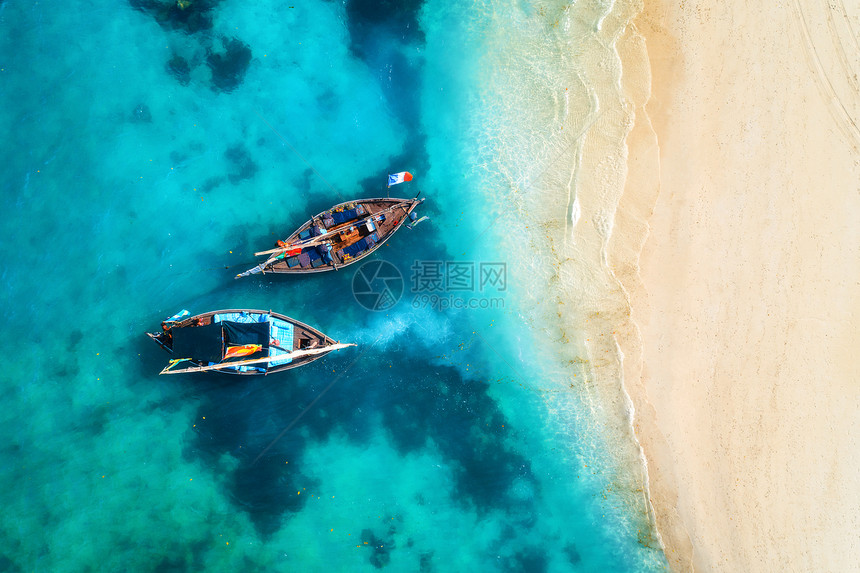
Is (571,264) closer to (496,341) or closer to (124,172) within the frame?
(496,341)

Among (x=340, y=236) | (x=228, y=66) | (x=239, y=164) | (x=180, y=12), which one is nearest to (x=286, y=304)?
(x=340, y=236)

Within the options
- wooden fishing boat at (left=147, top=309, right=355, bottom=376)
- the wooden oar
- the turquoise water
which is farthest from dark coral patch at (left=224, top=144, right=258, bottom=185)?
the wooden oar

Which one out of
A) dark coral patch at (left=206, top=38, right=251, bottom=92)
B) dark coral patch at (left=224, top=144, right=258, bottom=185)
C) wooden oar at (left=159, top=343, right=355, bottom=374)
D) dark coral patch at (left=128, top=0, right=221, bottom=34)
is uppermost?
dark coral patch at (left=128, top=0, right=221, bottom=34)

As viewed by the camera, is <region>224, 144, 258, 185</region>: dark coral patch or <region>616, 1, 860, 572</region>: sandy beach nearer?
<region>616, 1, 860, 572</region>: sandy beach

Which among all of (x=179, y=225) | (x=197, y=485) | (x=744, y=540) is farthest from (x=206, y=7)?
(x=744, y=540)

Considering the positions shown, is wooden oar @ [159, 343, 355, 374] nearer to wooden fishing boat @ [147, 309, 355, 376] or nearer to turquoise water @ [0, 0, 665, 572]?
wooden fishing boat @ [147, 309, 355, 376]

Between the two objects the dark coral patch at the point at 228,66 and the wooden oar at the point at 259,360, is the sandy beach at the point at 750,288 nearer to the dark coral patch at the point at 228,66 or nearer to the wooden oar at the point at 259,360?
the wooden oar at the point at 259,360

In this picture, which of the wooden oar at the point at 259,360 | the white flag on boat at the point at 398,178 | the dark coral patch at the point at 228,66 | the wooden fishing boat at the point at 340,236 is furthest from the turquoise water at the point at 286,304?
the wooden oar at the point at 259,360
